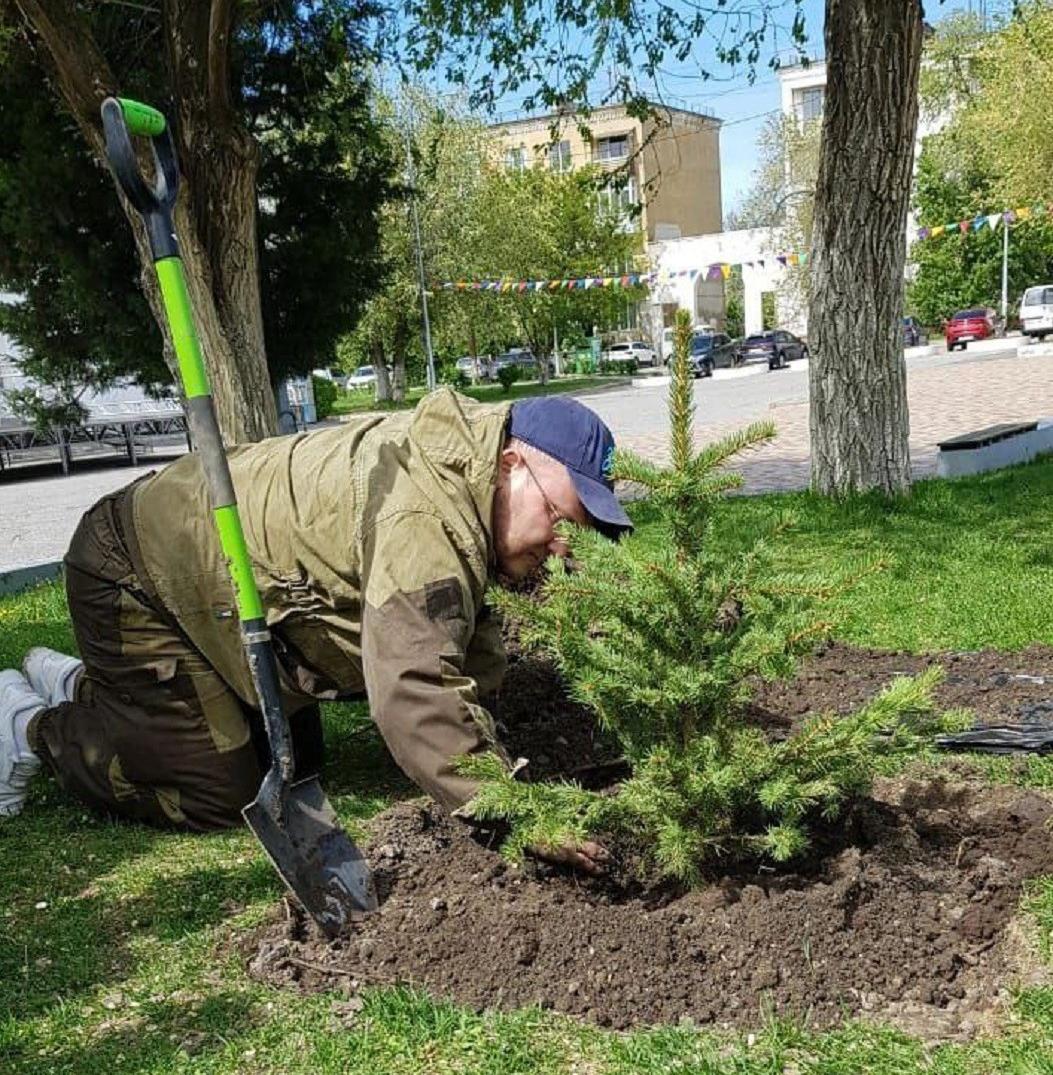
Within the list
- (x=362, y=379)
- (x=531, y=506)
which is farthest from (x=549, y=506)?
(x=362, y=379)

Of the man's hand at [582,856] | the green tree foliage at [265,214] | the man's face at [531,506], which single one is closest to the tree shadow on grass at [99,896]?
the man's hand at [582,856]

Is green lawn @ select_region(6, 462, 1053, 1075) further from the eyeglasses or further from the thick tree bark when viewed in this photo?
the thick tree bark

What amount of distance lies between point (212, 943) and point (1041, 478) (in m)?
7.41

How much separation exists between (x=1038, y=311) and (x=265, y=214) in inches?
1192

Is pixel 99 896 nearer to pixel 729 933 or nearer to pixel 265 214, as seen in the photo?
pixel 729 933

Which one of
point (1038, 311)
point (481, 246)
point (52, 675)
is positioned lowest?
point (52, 675)

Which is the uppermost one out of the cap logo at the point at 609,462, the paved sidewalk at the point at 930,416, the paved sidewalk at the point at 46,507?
the cap logo at the point at 609,462

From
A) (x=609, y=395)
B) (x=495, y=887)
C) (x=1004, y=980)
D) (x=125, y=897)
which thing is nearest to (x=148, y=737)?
(x=125, y=897)

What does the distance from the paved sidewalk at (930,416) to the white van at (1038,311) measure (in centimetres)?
916

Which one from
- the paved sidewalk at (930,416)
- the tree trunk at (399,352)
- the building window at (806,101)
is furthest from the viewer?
the building window at (806,101)

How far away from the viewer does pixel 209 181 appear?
25.2 ft

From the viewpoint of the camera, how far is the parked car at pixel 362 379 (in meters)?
60.8

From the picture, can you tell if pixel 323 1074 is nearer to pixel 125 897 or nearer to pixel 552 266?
pixel 125 897

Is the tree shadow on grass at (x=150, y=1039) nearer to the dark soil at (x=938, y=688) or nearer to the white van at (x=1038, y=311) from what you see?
the dark soil at (x=938, y=688)
